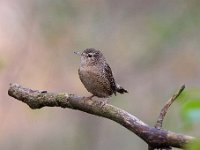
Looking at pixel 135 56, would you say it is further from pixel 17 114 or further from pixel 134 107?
pixel 17 114

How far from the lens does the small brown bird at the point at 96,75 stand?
3.87m

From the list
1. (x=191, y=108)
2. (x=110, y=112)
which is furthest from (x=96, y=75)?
(x=191, y=108)

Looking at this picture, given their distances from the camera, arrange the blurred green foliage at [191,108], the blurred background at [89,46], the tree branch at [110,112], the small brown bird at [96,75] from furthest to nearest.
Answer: the blurred background at [89,46], the small brown bird at [96,75], the tree branch at [110,112], the blurred green foliage at [191,108]

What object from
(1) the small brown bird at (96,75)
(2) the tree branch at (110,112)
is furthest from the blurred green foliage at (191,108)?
(1) the small brown bird at (96,75)

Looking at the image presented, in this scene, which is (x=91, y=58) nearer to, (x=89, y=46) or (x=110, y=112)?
(x=110, y=112)

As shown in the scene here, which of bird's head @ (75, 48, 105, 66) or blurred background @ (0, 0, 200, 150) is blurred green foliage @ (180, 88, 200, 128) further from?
blurred background @ (0, 0, 200, 150)

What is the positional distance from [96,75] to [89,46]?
11.8ft

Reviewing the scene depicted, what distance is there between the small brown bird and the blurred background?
3.21 meters

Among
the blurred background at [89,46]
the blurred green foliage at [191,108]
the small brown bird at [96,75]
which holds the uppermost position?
the blurred background at [89,46]

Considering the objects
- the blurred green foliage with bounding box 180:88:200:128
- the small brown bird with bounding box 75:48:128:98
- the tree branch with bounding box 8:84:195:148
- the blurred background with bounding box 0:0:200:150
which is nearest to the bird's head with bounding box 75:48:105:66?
the small brown bird with bounding box 75:48:128:98

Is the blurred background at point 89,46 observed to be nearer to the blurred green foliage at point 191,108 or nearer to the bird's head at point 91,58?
the bird's head at point 91,58

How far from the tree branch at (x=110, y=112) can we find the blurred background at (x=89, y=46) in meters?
4.25

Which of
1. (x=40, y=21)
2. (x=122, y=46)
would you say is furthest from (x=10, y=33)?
(x=122, y=46)

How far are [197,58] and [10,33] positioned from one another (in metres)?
2.32
